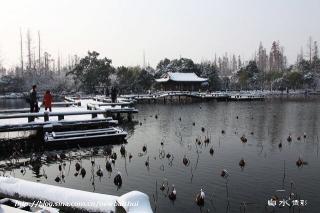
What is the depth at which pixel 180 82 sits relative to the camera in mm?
76562

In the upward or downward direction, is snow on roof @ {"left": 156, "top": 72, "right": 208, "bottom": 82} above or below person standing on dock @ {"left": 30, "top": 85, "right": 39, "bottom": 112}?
above

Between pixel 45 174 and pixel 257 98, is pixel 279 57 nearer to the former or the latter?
pixel 257 98

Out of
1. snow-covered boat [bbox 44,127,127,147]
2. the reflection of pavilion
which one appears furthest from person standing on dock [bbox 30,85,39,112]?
the reflection of pavilion

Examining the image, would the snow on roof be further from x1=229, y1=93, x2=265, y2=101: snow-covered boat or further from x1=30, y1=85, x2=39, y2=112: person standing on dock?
x1=30, y1=85, x2=39, y2=112: person standing on dock

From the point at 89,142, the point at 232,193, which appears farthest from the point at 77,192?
the point at 89,142

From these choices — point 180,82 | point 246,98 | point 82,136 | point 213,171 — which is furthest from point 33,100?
point 180,82

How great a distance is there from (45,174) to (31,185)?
336 inches

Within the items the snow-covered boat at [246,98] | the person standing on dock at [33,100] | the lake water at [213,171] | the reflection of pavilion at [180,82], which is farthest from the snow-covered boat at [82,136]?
the reflection of pavilion at [180,82]

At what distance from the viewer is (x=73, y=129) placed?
24.4 meters

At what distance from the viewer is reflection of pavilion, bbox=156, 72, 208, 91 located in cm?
7593

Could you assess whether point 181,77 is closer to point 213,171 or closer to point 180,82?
point 180,82

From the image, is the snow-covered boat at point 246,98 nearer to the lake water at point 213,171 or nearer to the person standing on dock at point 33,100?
the lake water at point 213,171

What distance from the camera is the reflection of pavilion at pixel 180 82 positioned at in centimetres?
7593

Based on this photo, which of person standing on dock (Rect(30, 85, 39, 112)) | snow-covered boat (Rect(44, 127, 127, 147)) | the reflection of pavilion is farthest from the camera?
the reflection of pavilion
